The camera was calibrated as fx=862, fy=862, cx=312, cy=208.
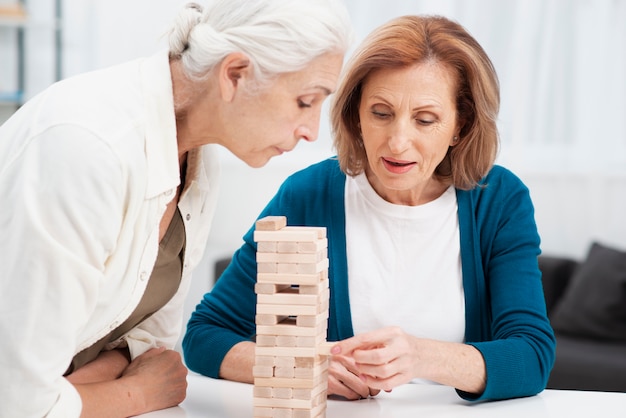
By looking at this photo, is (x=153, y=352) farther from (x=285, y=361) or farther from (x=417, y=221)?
(x=417, y=221)

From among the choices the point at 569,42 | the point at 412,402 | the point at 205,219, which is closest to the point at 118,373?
the point at 205,219

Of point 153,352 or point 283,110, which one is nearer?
point 283,110

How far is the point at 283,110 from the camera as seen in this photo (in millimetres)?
1490

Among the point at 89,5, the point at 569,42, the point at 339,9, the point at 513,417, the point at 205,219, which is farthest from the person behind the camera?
the point at 89,5

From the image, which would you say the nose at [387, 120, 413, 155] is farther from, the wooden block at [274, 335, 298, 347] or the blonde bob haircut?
the wooden block at [274, 335, 298, 347]

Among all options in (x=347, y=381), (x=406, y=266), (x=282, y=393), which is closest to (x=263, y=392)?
(x=282, y=393)

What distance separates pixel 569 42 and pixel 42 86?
307cm

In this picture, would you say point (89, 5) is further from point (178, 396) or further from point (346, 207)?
point (178, 396)

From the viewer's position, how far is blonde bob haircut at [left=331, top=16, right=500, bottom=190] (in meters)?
1.94

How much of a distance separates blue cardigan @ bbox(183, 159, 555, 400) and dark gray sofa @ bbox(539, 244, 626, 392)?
1916mm

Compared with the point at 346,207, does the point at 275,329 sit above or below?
below

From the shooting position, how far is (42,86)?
5211 mm

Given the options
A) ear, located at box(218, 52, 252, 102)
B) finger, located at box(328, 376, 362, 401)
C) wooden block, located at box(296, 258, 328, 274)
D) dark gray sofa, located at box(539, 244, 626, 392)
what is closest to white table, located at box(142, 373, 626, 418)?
finger, located at box(328, 376, 362, 401)

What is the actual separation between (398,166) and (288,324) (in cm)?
57
